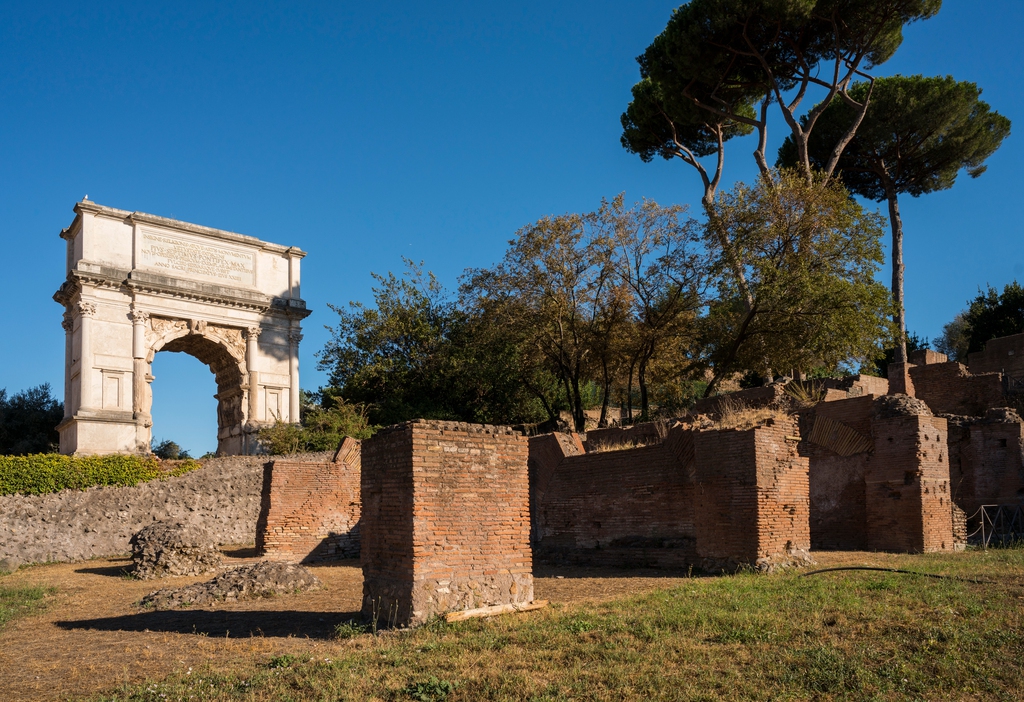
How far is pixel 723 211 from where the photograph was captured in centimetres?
2297

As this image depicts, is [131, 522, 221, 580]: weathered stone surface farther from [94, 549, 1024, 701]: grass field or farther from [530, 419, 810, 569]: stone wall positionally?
[94, 549, 1024, 701]: grass field

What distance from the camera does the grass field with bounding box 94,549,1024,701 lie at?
5129mm

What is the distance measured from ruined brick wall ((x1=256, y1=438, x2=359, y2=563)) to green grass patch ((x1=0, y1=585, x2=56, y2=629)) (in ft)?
12.4

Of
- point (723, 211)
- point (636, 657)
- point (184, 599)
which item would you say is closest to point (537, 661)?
point (636, 657)

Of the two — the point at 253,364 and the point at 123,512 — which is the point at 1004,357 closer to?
the point at 123,512

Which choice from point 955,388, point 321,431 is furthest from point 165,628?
point 321,431

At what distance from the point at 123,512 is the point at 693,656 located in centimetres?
1793

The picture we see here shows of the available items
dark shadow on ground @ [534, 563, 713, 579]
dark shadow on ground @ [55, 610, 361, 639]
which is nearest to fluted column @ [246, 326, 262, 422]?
dark shadow on ground @ [534, 563, 713, 579]

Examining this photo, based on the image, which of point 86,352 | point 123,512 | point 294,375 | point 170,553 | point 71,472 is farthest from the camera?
point 294,375

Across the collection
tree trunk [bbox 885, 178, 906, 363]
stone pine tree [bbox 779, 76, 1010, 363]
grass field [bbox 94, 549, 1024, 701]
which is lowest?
grass field [bbox 94, 549, 1024, 701]

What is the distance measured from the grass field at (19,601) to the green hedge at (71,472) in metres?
6.93

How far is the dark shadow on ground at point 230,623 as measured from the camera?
7.81 meters

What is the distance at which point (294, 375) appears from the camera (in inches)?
1262

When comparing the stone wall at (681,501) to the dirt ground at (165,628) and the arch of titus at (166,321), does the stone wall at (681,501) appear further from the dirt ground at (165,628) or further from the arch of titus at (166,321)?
the arch of titus at (166,321)
